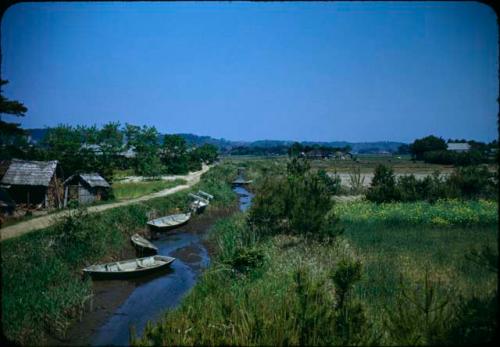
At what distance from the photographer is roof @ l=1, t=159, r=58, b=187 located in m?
20.3

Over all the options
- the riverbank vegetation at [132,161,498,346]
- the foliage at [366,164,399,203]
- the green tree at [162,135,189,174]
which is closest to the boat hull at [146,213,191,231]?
the riverbank vegetation at [132,161,498,346]

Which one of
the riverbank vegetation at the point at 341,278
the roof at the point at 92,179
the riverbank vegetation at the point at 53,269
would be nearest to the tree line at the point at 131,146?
the roof at the point at 92,179

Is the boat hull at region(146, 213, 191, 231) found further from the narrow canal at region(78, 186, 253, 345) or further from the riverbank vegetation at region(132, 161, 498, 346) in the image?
the riverbank vegetation at region(132, 161, 498, 346)

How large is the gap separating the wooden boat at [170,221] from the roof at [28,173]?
288 inches

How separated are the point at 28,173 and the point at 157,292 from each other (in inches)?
534

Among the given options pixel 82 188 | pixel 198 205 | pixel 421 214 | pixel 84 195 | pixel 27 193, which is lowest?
pixel 198 205

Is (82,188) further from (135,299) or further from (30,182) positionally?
(135,299)

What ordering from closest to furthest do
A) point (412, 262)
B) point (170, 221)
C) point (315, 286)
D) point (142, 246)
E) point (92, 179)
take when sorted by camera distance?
1. point (315, 286)
2. point (412, 262)
3. point (142, 246)
4. point (170, 221)
5. point (92, 179)

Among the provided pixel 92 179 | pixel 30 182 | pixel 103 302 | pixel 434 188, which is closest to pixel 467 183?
pixel 434 188

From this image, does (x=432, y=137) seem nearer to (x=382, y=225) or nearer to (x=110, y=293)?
(x=382, y=225)

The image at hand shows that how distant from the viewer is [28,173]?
20797mm

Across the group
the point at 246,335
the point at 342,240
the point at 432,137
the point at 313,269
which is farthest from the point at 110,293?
the point at 432,137

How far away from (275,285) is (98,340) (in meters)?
5.70

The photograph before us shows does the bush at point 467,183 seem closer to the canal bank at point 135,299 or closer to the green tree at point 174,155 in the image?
the canal bank at point 135,299
